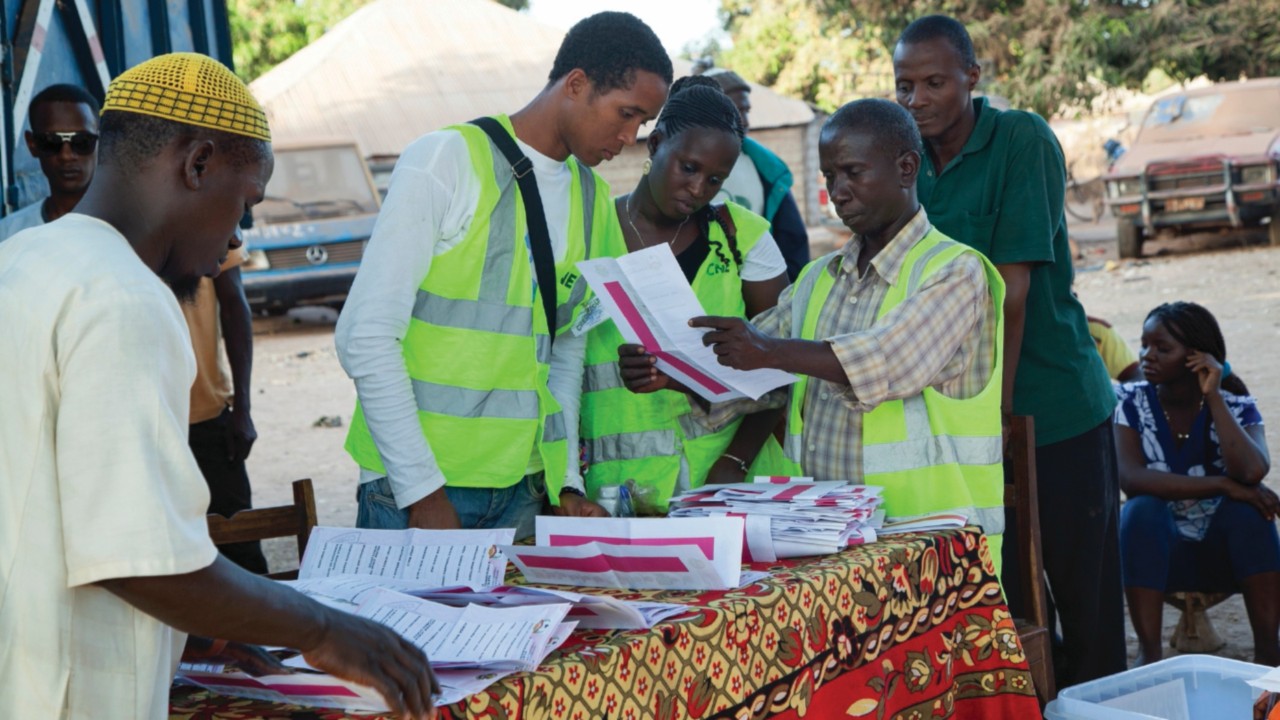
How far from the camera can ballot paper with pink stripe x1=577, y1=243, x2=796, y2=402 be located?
2.69 metres

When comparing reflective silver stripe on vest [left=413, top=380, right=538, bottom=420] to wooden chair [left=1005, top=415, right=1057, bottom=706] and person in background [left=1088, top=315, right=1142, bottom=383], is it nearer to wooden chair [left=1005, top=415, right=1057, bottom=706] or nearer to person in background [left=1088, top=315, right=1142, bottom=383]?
wooden chair [left=1005, top=415, right=1057, bottom=706]

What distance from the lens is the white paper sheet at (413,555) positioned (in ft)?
7.58

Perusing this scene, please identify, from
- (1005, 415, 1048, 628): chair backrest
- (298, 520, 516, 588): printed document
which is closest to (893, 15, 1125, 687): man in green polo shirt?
(1005, 415, 1048, 628): chair backrest

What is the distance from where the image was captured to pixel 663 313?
2.74 meters

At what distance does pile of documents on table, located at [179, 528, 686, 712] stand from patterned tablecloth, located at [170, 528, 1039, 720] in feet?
0.10

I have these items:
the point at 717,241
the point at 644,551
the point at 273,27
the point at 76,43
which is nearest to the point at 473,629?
the point at 644,551

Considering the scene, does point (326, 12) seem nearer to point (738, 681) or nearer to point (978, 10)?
point (978, 10)

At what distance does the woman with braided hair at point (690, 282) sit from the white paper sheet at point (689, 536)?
0.81 metres

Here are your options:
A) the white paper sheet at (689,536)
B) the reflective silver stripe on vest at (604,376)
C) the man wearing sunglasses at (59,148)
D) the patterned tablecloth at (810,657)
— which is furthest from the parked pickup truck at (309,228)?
the white paper sheet at (689,536)

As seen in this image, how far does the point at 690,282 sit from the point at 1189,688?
4.95 feet

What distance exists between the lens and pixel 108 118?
1.62 m

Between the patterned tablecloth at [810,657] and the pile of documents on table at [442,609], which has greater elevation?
the pile of documents on table at [442,609]

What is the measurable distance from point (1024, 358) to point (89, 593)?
263 centimetres

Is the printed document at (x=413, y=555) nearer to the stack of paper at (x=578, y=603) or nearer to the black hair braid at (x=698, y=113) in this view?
the stack of paper at (x=578, y=603)
